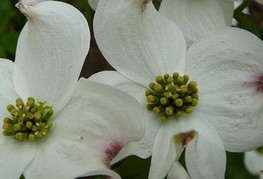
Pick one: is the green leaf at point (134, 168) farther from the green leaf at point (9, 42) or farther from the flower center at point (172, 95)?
the green leaf at point (9, 42)

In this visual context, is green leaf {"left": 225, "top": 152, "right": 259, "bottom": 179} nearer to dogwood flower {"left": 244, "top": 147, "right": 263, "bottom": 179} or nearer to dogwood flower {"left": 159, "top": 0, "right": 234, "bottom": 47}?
dogwood flower {"left": 244, "top": 147, "right": 263, "bottom": 179}

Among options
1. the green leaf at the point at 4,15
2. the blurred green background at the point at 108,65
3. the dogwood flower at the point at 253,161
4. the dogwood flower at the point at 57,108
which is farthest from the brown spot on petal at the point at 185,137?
the green leaf at the point at 4,15

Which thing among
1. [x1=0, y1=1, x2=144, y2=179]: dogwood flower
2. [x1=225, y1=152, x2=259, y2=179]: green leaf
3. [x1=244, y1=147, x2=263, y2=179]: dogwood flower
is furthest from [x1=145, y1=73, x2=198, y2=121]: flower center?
[x1=244, y1=147, x2=263, y2=179]: dogwood flower

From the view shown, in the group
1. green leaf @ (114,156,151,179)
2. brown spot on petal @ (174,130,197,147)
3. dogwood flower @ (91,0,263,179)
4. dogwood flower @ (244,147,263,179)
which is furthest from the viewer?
dogwood flower @ (244,147,263,179)

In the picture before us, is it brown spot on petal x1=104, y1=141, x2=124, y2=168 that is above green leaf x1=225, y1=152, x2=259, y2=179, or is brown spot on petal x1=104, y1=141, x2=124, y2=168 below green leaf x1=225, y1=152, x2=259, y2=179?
above

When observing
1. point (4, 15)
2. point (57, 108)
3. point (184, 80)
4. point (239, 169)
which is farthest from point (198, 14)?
point (4, 15)

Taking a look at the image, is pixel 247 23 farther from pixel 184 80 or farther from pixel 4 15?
pixel 4 15

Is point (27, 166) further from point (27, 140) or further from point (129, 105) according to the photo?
point (129, 105)
